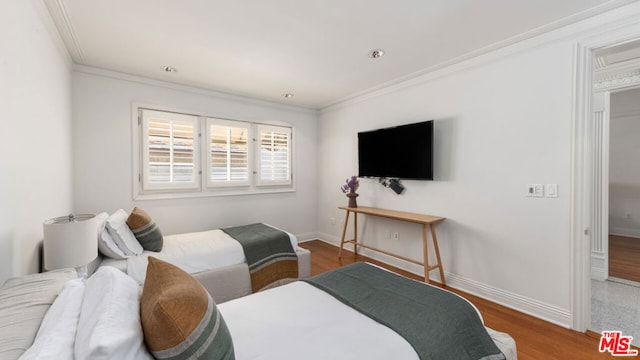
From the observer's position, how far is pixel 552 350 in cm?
200

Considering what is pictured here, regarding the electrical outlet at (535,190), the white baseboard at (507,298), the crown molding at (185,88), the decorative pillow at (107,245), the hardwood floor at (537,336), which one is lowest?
the hardwood floor at (537,336)

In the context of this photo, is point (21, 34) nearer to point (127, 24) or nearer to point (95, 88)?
point (127, 24)

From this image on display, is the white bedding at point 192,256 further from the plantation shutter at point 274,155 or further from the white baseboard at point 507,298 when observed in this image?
the white baseboard at point 507,298

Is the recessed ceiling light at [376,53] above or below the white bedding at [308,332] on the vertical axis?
above

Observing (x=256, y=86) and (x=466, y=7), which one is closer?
(x=466, y=7)

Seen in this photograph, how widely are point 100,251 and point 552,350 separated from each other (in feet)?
12.3

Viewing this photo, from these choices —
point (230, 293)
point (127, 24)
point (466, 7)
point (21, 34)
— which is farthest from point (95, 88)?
point (466, 7)

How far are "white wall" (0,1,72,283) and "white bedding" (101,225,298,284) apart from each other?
611mm

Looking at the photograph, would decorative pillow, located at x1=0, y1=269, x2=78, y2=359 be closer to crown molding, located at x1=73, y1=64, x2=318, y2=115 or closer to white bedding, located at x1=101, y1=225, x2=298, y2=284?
white bedding, located at x1=101, y1=225, x2=298, y2=284

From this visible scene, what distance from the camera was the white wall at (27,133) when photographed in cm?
Result: 139

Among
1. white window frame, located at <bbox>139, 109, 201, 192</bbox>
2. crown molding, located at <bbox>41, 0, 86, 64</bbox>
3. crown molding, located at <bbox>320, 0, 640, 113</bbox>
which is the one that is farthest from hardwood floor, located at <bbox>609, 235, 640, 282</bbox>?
crown molding, located at <bbox>41, 0, 86, 64</bbox>

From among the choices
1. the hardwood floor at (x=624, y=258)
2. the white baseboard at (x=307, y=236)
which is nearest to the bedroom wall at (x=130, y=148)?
the white baseboard at (x=307, y=236)

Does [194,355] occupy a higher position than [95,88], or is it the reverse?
[95,88]

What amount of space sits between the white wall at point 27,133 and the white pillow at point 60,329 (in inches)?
24.3
